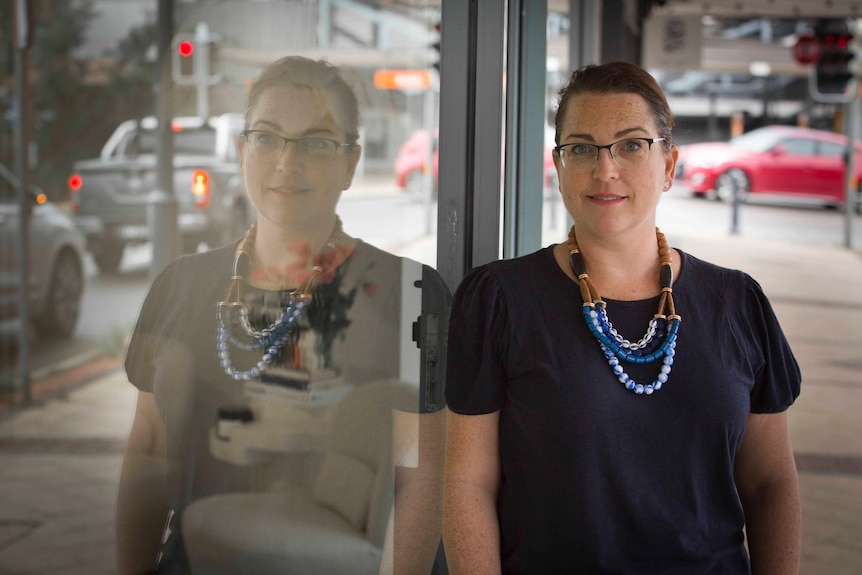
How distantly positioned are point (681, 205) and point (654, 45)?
5.79m

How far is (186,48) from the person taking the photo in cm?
162

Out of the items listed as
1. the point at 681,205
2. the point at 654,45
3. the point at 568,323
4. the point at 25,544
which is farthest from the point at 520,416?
the point at 681,205

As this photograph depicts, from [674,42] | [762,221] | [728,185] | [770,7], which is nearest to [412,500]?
[770,7]

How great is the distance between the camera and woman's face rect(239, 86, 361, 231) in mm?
1699

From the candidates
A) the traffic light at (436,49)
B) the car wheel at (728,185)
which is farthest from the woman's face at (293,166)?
the car wheel at (728,185)

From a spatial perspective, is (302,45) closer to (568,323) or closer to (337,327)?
(337,327)

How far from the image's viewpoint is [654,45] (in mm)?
11758

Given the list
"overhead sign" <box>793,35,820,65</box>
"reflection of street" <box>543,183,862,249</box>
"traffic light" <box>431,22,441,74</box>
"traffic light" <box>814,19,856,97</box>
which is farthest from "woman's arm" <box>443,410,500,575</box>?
"overhead sign" <box>793,35,820,65</box>

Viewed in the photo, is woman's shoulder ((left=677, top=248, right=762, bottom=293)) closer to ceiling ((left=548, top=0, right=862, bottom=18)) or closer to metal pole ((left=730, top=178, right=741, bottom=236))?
ceiling ((left=548, top=0, right=862, bottom=18))

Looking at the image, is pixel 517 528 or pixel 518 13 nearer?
pixel 517 528

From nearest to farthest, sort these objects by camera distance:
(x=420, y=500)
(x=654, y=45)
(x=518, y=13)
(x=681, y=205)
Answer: (x=420, y=500) < (x=518, y=13) < (x=654, y=45) < (x=681, y=205)

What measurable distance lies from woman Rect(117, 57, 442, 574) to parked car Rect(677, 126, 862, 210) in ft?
51.6

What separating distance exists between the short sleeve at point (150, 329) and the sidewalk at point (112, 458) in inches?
2.0

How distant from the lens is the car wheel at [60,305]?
6.45 ft
